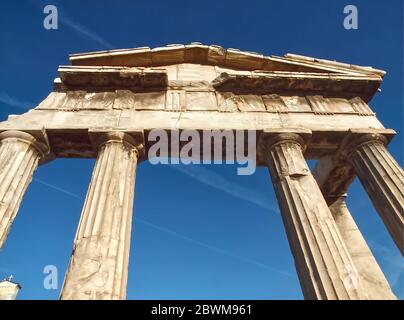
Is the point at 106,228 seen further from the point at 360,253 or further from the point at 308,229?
Result: the point at 360,253

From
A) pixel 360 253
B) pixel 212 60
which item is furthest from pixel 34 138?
pixel 360 253

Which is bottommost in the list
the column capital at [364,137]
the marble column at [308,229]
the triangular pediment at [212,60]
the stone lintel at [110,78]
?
the marble column at [308,229]

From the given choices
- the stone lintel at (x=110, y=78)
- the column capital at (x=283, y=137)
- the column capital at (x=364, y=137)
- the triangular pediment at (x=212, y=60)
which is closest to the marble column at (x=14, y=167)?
the stone lintel at (x=110, y=78)

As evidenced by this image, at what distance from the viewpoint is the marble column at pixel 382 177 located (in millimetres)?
8883

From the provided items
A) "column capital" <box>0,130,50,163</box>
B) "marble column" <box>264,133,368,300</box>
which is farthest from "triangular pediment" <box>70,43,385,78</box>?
"marble column" <box>264,133,368,300</box>

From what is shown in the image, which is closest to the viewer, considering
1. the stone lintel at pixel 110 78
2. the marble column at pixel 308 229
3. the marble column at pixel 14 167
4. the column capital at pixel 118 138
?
the marble column at pixel 308 229

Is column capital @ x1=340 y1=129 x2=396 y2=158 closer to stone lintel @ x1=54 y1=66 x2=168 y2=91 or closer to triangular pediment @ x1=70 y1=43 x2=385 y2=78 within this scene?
triangular pediment @ x1=70 y1=43 x2=385 y2=78

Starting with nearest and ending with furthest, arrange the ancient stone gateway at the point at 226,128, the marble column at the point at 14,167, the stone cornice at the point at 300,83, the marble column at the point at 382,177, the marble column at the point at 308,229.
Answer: the marble column at the point at 308,229 → the ancient stone gateway at the point at 226,128 → the marble column at the point at 14,167 → the marble column at the point at 382,177 → the stone cornice at the point at 300,83

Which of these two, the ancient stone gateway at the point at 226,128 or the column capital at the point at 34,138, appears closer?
the ancient stone gateway at the point at 226,128

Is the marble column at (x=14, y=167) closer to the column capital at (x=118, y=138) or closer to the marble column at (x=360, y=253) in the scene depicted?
the column capital at (x=118, y=138)

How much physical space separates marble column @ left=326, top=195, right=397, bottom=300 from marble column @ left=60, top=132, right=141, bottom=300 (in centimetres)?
693

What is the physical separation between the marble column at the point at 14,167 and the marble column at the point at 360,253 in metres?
9.63

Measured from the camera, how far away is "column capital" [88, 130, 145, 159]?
10.0 meters
